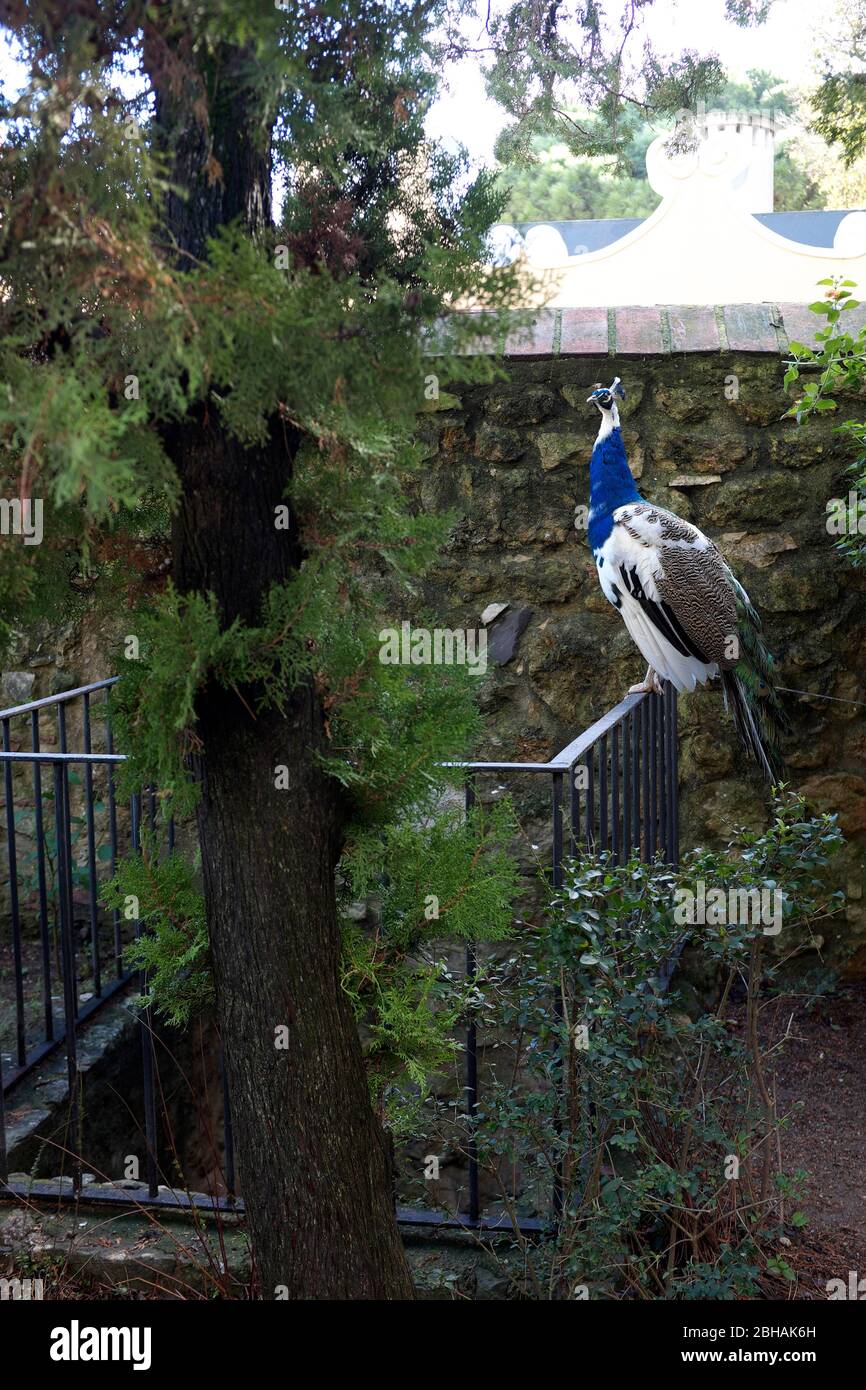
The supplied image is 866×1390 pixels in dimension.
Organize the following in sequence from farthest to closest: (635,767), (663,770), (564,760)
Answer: (663,770) < (635,767) < (564,760)

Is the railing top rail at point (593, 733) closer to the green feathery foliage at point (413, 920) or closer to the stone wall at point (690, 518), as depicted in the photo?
the green feathery foliage at point (413, 920)

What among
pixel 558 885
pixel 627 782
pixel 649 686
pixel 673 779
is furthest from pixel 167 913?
pixel 673 779

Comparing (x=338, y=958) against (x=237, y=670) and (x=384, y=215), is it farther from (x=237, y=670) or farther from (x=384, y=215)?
(x=384, y=215)

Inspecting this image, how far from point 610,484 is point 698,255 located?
11.1 metres

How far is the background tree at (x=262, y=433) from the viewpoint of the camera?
50.0 inches

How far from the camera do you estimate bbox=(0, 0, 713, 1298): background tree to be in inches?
50.0

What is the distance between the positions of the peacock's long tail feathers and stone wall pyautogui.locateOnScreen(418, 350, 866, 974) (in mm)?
193

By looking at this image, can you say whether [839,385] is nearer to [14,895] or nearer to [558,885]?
[558,885]

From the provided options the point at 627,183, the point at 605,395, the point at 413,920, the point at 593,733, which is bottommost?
the point at 413,920

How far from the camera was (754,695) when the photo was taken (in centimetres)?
362

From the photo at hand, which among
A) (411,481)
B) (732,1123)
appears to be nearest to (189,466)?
(732,1123)

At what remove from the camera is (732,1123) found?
2424 mm

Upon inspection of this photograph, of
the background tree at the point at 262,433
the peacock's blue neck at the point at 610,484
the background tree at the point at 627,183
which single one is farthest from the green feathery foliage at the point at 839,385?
the background tree at the point at 627,183

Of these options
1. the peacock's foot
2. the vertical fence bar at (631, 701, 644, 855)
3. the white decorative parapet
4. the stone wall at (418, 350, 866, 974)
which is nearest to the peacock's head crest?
the stone wall at (418, 350, 866, 974)
